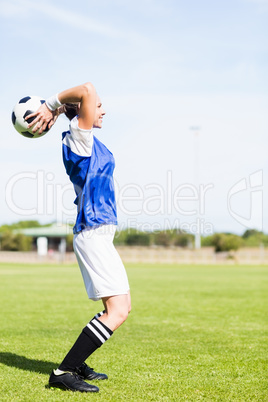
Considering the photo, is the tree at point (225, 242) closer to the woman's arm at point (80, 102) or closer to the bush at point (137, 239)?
the bush at point (137, 239)

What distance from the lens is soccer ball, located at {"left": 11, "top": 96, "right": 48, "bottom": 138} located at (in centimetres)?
412

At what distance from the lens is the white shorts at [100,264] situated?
3859mm

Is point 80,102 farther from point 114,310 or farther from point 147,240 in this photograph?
point 147,240

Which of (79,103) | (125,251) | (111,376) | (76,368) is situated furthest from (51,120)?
(125,251)

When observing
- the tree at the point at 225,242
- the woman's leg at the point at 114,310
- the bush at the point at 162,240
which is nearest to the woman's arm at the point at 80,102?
the woman's leg at the point at 114,310

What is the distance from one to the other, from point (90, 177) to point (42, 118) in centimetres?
62

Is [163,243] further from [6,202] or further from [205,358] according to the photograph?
[205,358]

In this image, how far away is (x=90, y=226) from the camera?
3975mm

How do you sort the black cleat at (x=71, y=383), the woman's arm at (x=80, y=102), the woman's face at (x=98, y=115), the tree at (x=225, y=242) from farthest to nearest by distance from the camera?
1. the tree at (x=225, y=242)
2. the woman's face at (x=98, y=115)
3. the black cleat at (x=71, y=383)
4. the woman's arm at (x=80, y=102)

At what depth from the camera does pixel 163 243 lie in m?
75.2

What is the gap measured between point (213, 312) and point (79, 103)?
715 centimetres

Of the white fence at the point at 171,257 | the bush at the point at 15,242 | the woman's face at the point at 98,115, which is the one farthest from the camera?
the bush at the point at 15,242

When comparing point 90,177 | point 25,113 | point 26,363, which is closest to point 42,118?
point 25,113

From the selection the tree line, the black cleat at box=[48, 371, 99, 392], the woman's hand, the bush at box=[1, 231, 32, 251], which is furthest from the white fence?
the woman's hand
